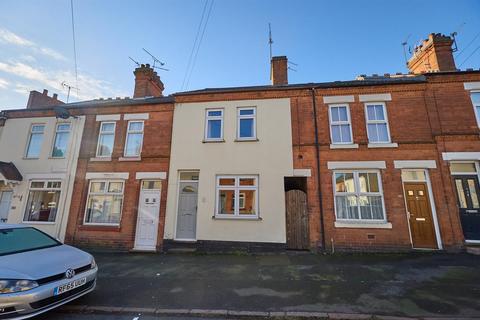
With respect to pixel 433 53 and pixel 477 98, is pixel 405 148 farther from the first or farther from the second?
pixel 433 53

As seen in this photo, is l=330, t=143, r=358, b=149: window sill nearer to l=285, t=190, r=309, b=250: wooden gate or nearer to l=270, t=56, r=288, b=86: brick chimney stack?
l=285, t=190, r=309, b=250: wooden gate

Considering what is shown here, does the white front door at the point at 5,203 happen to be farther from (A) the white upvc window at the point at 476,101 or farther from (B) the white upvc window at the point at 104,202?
(A) the white upvc window at the point at 476,101

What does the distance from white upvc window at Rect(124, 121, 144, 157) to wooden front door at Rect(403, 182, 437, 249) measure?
11.5 meters

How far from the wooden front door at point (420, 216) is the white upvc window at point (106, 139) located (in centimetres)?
1301

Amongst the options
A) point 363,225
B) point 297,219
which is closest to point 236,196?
point 297,219

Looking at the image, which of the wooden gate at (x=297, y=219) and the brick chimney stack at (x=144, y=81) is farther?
the brick chimney stack at (x=144, y=81)

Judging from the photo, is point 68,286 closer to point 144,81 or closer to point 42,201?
point 42,201

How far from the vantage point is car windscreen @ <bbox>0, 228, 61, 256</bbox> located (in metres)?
4.50

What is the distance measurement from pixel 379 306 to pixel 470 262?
16.4 ft

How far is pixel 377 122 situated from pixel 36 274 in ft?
37.1

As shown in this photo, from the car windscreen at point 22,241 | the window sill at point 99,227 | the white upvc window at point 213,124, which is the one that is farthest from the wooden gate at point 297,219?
the car windscreen at point 22,241

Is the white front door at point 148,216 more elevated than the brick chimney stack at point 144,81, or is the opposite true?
the brick chimney stack at point 144,81

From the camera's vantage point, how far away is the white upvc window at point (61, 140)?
11156 mm

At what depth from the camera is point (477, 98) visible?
9.09m
